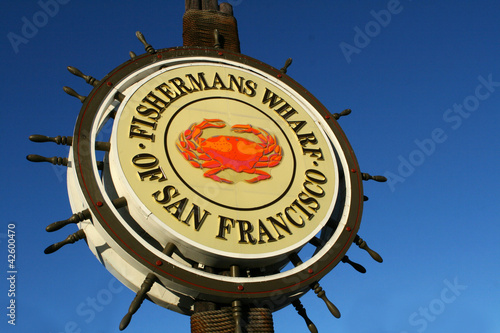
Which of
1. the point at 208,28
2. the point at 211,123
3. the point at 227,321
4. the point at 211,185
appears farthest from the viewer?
the point at 208,28

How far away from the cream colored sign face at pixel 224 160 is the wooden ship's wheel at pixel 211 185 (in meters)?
0.01

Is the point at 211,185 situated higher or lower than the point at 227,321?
higher

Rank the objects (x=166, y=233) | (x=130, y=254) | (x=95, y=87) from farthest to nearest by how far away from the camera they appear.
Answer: (x=95, y=87)
(x=166, y=233)
(x=130, y=254)

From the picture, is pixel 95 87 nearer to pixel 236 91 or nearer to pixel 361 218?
pixel 236 91

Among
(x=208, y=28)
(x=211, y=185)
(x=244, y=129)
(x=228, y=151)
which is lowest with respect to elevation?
(x=211, y=185)

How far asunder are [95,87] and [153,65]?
84 centimetres

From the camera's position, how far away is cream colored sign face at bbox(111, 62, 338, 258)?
5188 millimetres

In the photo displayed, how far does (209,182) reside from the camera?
18.5 ft

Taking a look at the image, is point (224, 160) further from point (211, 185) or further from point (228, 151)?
point (211, 185)

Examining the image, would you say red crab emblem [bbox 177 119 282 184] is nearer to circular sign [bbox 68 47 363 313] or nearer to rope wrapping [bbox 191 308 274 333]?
circular sign [bbox 68 47 363 313]

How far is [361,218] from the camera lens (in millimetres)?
6000

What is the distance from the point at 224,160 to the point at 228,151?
0.14 meters

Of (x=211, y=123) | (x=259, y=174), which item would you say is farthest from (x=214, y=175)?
(x=211, y=123)

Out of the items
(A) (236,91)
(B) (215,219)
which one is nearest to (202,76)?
(A) (236,91)
